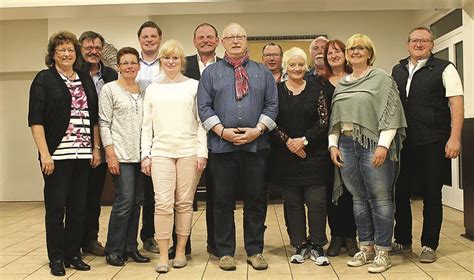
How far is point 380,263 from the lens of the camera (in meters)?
3.31

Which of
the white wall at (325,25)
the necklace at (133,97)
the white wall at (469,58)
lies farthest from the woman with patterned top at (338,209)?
the white wall at (325,25)

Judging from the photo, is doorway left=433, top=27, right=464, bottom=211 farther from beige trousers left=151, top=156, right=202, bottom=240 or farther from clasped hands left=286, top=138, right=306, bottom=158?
beige trousers left=151, top=156, right=202, bottom=240

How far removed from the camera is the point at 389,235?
131 inches

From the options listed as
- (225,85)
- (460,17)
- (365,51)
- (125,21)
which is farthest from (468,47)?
(125,21)

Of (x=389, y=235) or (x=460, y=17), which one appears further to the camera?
(x=460, y=17)

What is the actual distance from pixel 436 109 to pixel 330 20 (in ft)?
15.6

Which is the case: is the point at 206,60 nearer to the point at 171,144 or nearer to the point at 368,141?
the point at 171,144

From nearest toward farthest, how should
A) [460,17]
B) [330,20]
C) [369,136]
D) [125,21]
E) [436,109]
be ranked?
[369,136] < [436,109] < [460,17] < [125,21] < [330,20]

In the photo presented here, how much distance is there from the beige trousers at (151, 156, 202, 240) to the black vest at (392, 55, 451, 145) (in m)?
1.50

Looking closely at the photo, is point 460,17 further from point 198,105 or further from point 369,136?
point 198,105

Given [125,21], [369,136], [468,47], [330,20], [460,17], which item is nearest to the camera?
[369,136]

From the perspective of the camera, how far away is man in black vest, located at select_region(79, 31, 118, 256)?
3.82 m

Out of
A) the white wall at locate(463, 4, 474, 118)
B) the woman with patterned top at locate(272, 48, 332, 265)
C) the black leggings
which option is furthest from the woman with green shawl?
the white wall at locate(463, 4, 474, 118)

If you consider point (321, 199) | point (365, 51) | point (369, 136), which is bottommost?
point (321, 199)
